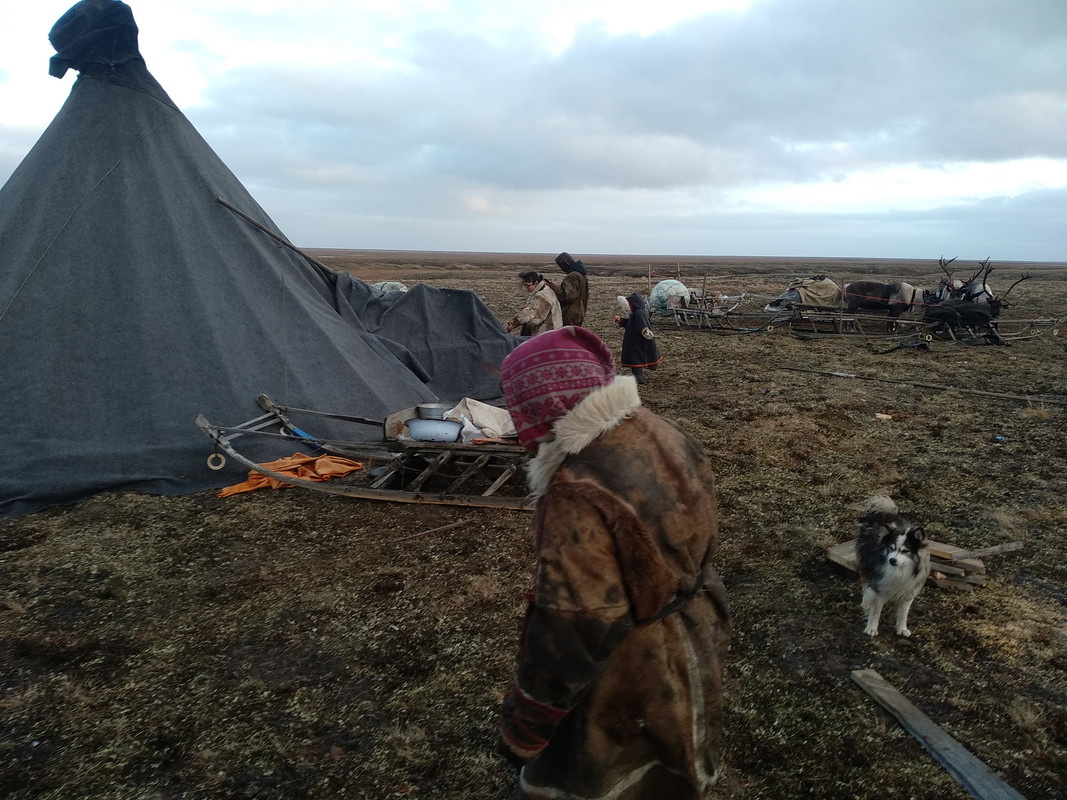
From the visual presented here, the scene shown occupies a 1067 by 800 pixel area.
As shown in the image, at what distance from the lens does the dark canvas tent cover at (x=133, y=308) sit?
560 cm

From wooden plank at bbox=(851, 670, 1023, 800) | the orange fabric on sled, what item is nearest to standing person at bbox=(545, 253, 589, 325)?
the orange fabric on sled

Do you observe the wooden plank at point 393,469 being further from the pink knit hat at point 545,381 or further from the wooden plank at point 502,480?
the pink knit hat at point 545,381

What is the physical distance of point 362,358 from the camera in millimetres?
7316

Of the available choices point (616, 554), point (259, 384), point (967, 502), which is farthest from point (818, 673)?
point (259, 384)

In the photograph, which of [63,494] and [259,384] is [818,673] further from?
[63,494]

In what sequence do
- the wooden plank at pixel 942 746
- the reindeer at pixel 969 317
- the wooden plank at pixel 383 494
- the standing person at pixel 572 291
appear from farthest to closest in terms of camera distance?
the reindeer at pixel 969 317, the standing person at pixel 572 291, the wooden plank at pixel 383 494, the wooden plank at pixel 942 746

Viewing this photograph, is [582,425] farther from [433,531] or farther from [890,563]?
[433,531]

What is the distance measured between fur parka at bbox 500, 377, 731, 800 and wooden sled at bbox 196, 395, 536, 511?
317 centimetres

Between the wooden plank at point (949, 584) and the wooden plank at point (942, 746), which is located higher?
the wooden plank at point (949, 584)

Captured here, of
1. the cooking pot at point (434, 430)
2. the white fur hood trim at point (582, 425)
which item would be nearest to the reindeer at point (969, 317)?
the cooking pot at point (434, 430)

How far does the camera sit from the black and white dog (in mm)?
3500

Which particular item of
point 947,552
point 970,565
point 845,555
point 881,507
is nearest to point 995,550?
point 970,565

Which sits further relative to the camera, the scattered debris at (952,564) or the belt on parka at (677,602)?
the scattered debris at (952,564)

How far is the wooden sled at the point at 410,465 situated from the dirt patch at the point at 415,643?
20 centimetres
